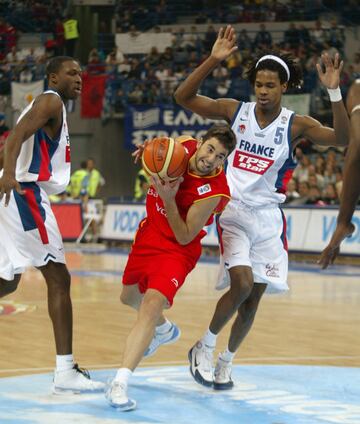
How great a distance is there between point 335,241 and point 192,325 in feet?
17.7

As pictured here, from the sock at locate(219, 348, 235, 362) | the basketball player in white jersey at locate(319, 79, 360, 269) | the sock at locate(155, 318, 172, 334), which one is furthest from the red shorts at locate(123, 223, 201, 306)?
the basketball player in white jersey at locate(319, 79, 360, 269)

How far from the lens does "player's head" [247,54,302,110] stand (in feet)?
21.7

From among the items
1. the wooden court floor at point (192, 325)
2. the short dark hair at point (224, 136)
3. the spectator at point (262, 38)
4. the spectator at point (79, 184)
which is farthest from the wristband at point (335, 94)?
the spectator at point (262, 38)

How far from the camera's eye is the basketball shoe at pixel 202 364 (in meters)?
6.61

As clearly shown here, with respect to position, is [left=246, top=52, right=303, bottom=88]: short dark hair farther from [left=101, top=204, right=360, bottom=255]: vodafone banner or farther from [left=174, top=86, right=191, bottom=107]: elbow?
[left=101, top=204, right=360, bottom=255]: vodafone banner

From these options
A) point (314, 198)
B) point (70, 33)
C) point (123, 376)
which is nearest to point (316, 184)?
point (314, 198)

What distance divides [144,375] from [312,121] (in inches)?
82.7

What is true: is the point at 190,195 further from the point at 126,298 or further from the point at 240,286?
the point at 126,298

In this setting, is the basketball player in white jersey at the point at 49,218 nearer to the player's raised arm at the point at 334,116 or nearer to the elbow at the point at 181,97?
the elbow at the point at 181,97

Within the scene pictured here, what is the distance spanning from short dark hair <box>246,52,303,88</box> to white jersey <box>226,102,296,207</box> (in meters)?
0.24

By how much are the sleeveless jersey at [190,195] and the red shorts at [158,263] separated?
51 mm

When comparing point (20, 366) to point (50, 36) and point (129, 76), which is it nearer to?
point (129, 76)

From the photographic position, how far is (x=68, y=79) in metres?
6.44

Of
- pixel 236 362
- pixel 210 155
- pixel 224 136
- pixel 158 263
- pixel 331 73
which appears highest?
pixel 331 73
